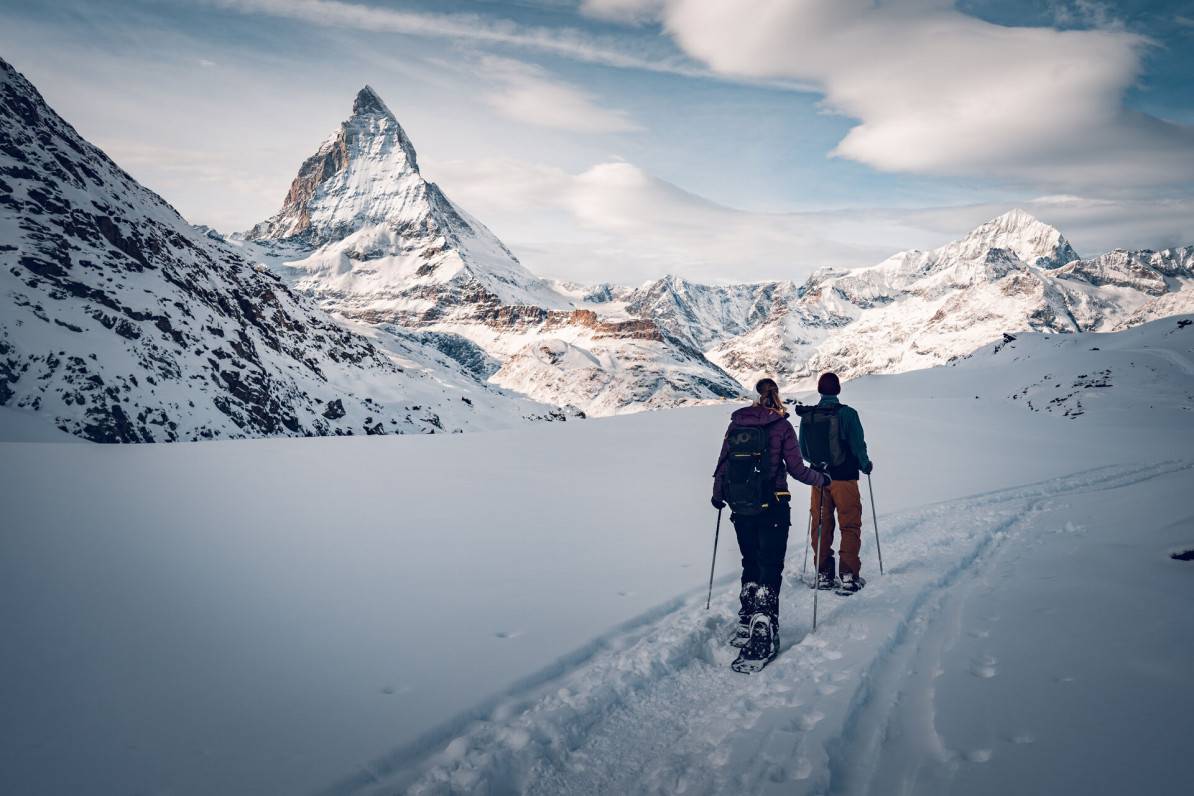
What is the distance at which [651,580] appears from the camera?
7383 mm

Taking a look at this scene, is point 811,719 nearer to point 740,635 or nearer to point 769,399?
point 740,635

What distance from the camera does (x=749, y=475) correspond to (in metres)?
5.99

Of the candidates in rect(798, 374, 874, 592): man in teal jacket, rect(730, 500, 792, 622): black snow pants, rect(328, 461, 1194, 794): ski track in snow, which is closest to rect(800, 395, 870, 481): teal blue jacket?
rect(798, 374, 874, 592): man in teal jacket

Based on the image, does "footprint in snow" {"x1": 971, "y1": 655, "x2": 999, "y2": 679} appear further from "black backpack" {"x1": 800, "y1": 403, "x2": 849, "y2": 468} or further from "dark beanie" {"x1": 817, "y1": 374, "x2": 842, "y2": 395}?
"dark beanie" {"x1": 817, "y1": 374, "x2": 842, "y2": 395}

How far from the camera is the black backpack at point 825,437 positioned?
774 cm

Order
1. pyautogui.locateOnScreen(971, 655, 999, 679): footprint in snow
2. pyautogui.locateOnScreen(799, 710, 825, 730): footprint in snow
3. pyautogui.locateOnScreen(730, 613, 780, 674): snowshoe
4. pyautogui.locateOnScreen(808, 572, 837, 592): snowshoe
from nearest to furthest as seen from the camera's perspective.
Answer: pyautogui.locateOnScreen(799, 710, 825, 730): footprint in snow, pyautogui.locateOnScreen(971, 655, 999, 679): footprint in snow, pyautogui.locateOnScreen(730, 613, 780, 674): snowshoe, pyautogui.locateOnScreen(808, 572, 837, 592): snowshoe

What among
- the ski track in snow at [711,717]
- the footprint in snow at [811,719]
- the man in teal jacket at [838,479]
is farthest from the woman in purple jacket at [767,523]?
the man in teal jacket at [838,479]

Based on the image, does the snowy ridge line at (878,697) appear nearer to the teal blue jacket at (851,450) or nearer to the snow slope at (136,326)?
the teal blue jacket at (851,450)

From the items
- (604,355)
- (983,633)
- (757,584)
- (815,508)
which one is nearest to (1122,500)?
(815,508)

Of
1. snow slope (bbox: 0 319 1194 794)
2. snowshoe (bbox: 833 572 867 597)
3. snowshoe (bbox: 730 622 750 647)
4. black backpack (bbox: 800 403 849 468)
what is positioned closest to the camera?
snow slope (bbox: 0 319 1194 794)

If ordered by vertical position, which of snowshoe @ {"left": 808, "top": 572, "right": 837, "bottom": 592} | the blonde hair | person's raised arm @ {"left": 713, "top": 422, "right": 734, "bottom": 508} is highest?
the blonde hair

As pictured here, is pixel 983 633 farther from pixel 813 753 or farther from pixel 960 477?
pixel 960 477

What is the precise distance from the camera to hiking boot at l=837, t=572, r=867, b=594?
23.8ft

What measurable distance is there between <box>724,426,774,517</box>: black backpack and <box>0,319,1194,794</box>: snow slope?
55.6 inches
